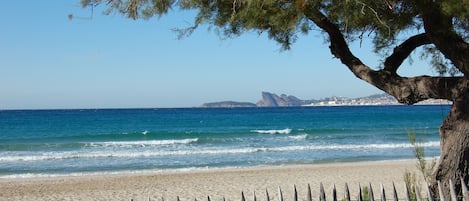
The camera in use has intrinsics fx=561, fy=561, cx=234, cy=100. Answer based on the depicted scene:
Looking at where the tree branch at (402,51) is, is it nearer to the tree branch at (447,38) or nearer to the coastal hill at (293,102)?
the tree branch at (447,38)

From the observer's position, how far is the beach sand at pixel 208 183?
→ 1361 cm

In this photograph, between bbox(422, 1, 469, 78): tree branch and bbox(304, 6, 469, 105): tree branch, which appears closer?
bbox(422, 1, 469, 78): tree branch

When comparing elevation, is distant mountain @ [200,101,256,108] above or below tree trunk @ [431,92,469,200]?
above

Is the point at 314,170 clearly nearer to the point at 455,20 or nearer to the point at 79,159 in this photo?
the point at 79,159

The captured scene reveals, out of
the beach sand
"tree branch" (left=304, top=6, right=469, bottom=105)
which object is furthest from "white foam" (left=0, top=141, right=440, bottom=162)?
"tree branch" (left=304, top=6, right=469, bottom=105)

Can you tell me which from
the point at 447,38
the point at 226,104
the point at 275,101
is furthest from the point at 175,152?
the point at 275,101

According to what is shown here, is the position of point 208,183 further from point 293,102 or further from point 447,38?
point 293,102

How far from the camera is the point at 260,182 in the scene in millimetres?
15609

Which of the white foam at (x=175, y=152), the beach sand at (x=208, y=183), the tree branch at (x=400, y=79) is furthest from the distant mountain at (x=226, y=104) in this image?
the tree branch at (x=400, y=79)

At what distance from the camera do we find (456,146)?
5.90 meters

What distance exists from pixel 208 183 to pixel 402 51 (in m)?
10.2

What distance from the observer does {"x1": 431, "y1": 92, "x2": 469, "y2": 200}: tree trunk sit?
586cm

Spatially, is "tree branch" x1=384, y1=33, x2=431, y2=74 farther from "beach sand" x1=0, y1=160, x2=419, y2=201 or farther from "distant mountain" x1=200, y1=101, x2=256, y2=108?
"distant mountain" x1=200, y1=101, x2=256, y2=108

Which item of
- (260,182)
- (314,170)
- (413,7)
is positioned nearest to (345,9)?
(413,7)
